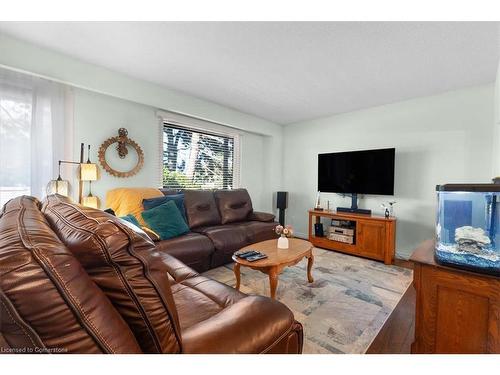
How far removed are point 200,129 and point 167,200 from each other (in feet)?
5.00

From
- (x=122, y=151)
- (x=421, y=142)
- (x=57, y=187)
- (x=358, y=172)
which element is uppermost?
(x=421, y=142)

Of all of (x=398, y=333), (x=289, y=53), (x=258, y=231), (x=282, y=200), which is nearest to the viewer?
(x=398, y=333)

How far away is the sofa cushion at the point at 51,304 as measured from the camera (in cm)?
50

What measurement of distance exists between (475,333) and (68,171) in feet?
11.7

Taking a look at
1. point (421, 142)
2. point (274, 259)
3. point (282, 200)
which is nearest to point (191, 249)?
point (274, 259)

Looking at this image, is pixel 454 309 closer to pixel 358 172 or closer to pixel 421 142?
pixel 358 172

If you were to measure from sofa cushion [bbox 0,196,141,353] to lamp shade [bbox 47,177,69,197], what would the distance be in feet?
6.90

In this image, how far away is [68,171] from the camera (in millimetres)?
2564

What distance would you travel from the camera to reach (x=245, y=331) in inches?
32.7

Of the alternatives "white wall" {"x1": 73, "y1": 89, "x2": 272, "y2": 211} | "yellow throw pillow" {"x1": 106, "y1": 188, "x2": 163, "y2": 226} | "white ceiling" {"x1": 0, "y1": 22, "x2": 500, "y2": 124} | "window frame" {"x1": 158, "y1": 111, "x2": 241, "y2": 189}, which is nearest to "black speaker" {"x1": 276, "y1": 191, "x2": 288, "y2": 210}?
"window frame" {"x1": 158, "y1": 111, "x2": 241, "y2": 189}

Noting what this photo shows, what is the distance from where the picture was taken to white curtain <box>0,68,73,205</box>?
2.15m

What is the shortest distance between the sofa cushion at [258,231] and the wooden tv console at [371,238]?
0.99 m

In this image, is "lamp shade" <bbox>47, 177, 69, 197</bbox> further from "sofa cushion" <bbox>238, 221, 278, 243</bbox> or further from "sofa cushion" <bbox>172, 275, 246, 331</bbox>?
"sofa cushion" <bbox>238, 221, 278, 243</bbox>
